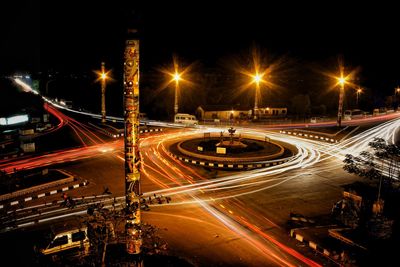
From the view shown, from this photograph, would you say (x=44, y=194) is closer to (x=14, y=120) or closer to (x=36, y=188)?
(x=36, y=188)

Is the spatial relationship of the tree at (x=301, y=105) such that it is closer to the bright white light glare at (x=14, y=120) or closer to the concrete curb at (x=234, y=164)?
the concrete curb at (x=234, y=164)

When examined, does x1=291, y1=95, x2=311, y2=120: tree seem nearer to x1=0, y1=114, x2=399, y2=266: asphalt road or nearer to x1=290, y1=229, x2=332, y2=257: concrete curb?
x1=0, y1=114, x2=399, y2=266: asphalt road

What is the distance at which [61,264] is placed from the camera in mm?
8203

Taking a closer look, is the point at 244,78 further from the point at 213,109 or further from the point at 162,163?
the point at 162,163

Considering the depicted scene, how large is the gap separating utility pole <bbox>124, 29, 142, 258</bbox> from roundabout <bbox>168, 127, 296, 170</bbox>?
1280 centimetres

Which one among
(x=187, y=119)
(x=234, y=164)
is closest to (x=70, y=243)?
(x=234, y=164)

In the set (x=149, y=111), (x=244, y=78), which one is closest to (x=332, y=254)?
(x=149, y=111)

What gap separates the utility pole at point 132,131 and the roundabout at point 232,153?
1280cm

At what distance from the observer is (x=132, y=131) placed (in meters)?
7.50

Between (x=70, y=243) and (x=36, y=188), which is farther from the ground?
(x=36, y=188)

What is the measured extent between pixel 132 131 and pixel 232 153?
15876 mm

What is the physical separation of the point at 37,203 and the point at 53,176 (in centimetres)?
332

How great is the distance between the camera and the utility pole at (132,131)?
24.0 feet

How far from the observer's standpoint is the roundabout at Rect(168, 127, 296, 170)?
20625mm
